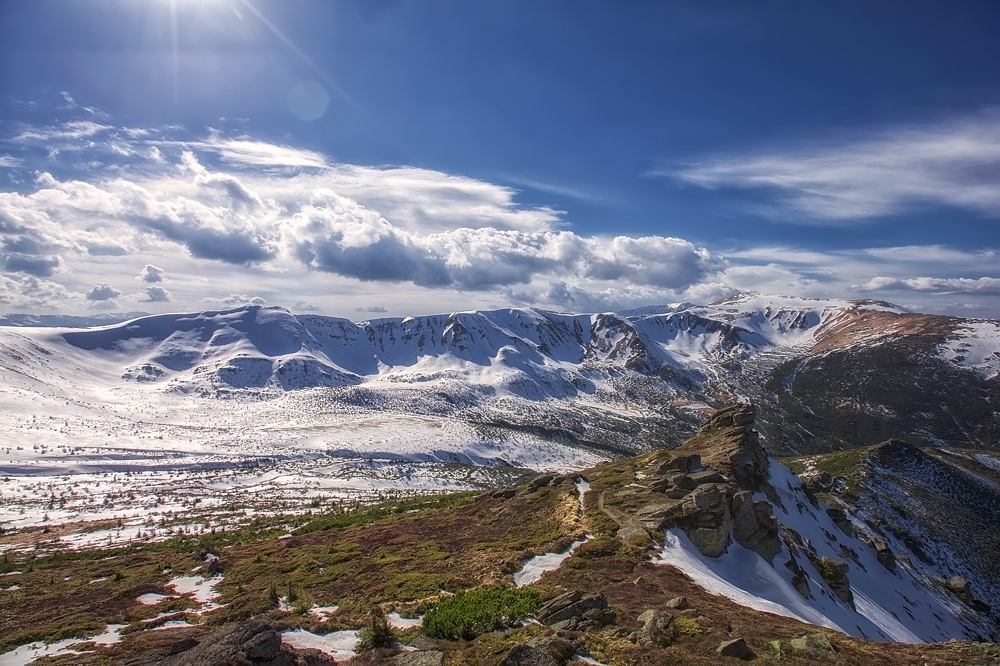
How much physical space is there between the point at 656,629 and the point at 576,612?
2593 mm

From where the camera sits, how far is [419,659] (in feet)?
44.2

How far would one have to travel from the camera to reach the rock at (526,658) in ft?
40.8

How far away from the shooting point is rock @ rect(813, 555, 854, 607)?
32.8 m

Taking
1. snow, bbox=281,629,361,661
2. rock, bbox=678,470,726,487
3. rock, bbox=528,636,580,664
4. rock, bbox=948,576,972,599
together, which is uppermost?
rock, bbox=528,636,580,664

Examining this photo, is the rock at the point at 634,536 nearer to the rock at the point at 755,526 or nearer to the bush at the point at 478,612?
the rock at the point at 755,526

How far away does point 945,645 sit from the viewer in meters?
16.9

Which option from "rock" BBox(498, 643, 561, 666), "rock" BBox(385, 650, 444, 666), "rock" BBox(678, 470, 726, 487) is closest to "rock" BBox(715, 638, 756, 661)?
"rock" BBox(498, 643, 561, 666)

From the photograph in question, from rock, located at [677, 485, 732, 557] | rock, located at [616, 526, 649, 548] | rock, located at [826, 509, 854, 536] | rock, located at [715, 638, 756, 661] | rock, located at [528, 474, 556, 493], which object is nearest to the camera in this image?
rock, located at [715, 638, 756, 661]

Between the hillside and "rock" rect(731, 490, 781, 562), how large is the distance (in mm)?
82

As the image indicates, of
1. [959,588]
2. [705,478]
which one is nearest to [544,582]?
[705,478]

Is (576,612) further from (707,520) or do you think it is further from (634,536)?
(707,520)

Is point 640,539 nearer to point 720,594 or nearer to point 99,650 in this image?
point 720,594

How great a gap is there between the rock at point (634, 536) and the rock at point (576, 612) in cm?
805

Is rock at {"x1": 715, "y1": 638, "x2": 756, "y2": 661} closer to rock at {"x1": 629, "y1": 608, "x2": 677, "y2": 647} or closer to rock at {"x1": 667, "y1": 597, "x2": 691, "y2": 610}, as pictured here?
rock at {"x1": 629, "y1": 608, "x2": 677, "y2": 647}
